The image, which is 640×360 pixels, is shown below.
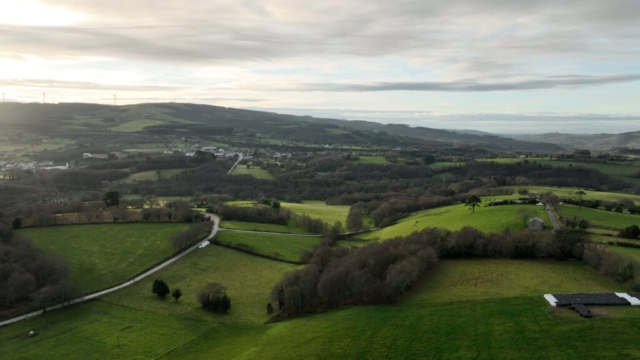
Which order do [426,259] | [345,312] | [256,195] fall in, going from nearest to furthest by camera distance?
1. [345,312]
2. [426,259]
3. [256,195]

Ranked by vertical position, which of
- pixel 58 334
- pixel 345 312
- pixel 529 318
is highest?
pixel 529 318

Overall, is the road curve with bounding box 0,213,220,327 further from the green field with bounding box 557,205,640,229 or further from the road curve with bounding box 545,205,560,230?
the green field with bounding box 557,205,640,229

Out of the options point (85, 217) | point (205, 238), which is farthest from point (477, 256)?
point (85, 217)

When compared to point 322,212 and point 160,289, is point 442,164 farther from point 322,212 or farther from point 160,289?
point 160,289

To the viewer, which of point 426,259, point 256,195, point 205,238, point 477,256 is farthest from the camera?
point 256,195

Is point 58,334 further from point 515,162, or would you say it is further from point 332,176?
point 515,162

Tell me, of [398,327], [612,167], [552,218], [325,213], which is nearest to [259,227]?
[325,213]

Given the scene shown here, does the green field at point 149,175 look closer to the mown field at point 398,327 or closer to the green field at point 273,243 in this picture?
the green field at point 273,243

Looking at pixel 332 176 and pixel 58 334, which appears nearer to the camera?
pixel 58 334
